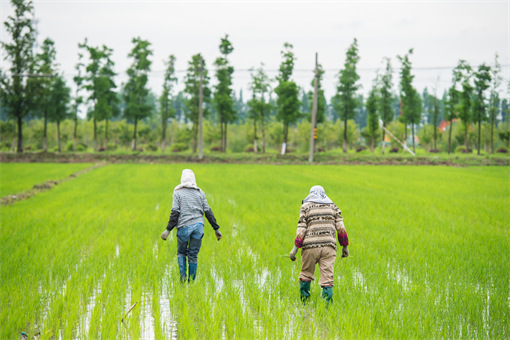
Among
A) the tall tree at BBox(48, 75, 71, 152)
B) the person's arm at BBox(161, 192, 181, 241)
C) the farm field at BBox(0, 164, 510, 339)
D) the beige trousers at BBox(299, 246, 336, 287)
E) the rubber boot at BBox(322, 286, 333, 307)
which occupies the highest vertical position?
the tall tree at BBox(48, 75, 71, 152)

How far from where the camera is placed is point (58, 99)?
4456cm

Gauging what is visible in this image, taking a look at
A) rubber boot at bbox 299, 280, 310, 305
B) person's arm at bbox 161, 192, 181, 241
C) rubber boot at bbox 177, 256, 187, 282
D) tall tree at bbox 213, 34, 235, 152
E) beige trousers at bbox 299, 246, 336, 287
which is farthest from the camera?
tall tree at bbox 213, 34, 235, 152

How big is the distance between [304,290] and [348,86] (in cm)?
4290

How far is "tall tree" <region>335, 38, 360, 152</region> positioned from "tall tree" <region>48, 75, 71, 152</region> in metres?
28.7

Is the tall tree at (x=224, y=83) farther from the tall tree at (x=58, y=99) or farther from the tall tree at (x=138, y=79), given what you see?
the tall tree at (x=58, y=99)

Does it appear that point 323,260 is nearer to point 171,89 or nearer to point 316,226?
point 316,226

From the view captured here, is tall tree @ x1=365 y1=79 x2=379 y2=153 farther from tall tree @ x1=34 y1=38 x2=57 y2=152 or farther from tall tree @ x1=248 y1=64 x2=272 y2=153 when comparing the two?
tall tree @ x1=34 y1=38 x2=57 y2=152

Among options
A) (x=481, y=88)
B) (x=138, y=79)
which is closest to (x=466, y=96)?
(x=481, y=88)

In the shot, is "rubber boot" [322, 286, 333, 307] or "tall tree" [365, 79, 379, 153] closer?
"rubber boot" [322, 286, 333, 307]

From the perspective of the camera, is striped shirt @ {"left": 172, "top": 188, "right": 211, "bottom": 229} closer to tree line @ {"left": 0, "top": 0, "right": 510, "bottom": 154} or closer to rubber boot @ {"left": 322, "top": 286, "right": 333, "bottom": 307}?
rubber boot @ {"left": 322, "top": 286, "right": 333, "bottom": 307}

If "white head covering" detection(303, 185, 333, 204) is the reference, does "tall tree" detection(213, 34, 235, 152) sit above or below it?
above

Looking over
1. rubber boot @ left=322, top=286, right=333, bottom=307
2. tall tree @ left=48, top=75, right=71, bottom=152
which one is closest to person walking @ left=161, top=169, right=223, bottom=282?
rubber boot @ left=322, top=286, right=333, bottom=307

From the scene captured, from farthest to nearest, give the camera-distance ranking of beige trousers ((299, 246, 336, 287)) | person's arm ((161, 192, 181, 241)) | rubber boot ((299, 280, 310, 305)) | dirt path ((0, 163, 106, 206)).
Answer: dirt path ((0, 163, 106, 206)) < person's arm ((161, 192, 181, 241)) < rubber boot ((299, 280, 310, 305)) < beige trousers ((299, 246, 336, 287))

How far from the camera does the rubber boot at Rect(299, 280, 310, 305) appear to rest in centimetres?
515
